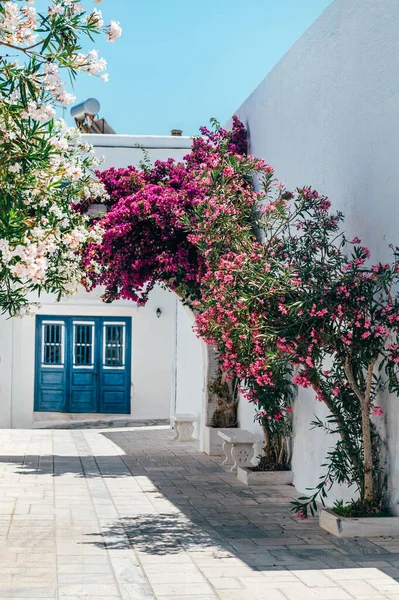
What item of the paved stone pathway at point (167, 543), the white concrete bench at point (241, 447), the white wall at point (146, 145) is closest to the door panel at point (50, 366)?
the white wall at point (146, 145)

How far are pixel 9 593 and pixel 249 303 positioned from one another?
2.96 metres

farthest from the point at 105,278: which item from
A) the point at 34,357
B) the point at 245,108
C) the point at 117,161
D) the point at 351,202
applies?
the point at 34,357

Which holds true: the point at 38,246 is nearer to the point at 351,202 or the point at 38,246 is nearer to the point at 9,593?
the point at 9,593

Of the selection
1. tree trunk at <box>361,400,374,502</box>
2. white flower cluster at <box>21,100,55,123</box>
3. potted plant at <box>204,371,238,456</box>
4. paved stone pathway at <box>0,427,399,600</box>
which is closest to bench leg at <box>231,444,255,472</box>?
paved stone pathway at <box>0,427,399,600</box>

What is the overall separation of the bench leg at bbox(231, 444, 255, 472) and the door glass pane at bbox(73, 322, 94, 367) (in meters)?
8.31

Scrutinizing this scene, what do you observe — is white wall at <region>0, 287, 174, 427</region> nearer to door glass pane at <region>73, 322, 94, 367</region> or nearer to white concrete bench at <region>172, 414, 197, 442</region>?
door glass pane at <region>73, 322, 94, 367</region>

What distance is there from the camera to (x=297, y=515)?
8328mm

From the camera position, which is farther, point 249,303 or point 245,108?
point 245,108

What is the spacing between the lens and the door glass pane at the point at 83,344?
19188 mm

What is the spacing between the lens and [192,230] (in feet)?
32.6

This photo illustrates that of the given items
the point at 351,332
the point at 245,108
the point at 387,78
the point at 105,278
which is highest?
the point at 245,108

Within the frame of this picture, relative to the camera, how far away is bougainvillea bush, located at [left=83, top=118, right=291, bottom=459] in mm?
8711

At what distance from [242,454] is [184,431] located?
3.63 m

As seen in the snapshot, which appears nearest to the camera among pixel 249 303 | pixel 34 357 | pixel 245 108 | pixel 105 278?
pixel 249 303
